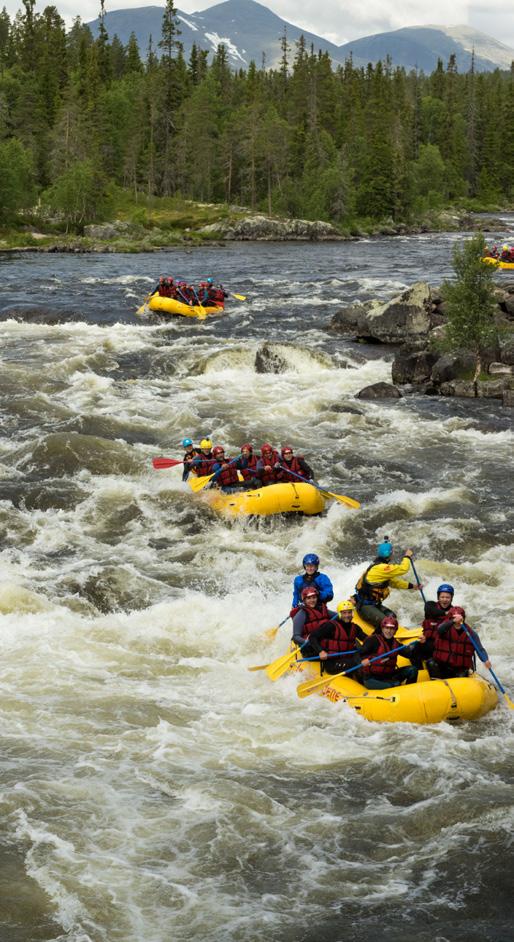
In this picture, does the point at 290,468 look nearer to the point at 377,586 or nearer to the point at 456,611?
the point at 377,586

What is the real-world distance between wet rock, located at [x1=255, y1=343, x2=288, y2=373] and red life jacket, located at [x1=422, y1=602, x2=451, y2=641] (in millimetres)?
15421

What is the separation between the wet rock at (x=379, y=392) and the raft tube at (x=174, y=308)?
411 inches

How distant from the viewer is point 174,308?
31797mm

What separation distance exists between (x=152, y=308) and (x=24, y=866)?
26.0m

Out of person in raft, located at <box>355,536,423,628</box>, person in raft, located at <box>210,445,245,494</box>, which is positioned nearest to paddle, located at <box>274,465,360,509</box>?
person in raft, located at <box>210,445,245,494</box>

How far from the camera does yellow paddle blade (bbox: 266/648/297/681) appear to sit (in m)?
10.7

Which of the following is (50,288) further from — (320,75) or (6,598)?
(320,75)

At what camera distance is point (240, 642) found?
466 inches

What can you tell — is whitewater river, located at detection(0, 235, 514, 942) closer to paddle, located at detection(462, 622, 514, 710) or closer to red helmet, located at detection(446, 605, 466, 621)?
paddle, located at detection(462, 622, 514, 710)

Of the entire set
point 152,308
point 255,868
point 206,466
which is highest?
point 152,308

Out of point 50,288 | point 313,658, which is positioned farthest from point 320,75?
point 313,658

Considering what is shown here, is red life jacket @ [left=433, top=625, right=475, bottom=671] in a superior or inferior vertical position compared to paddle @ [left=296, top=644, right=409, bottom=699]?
superior

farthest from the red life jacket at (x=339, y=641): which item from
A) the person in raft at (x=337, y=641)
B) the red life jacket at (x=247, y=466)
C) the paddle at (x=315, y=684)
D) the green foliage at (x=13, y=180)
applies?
the green foliage at (x=13, y=180)

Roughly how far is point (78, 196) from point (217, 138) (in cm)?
2386
